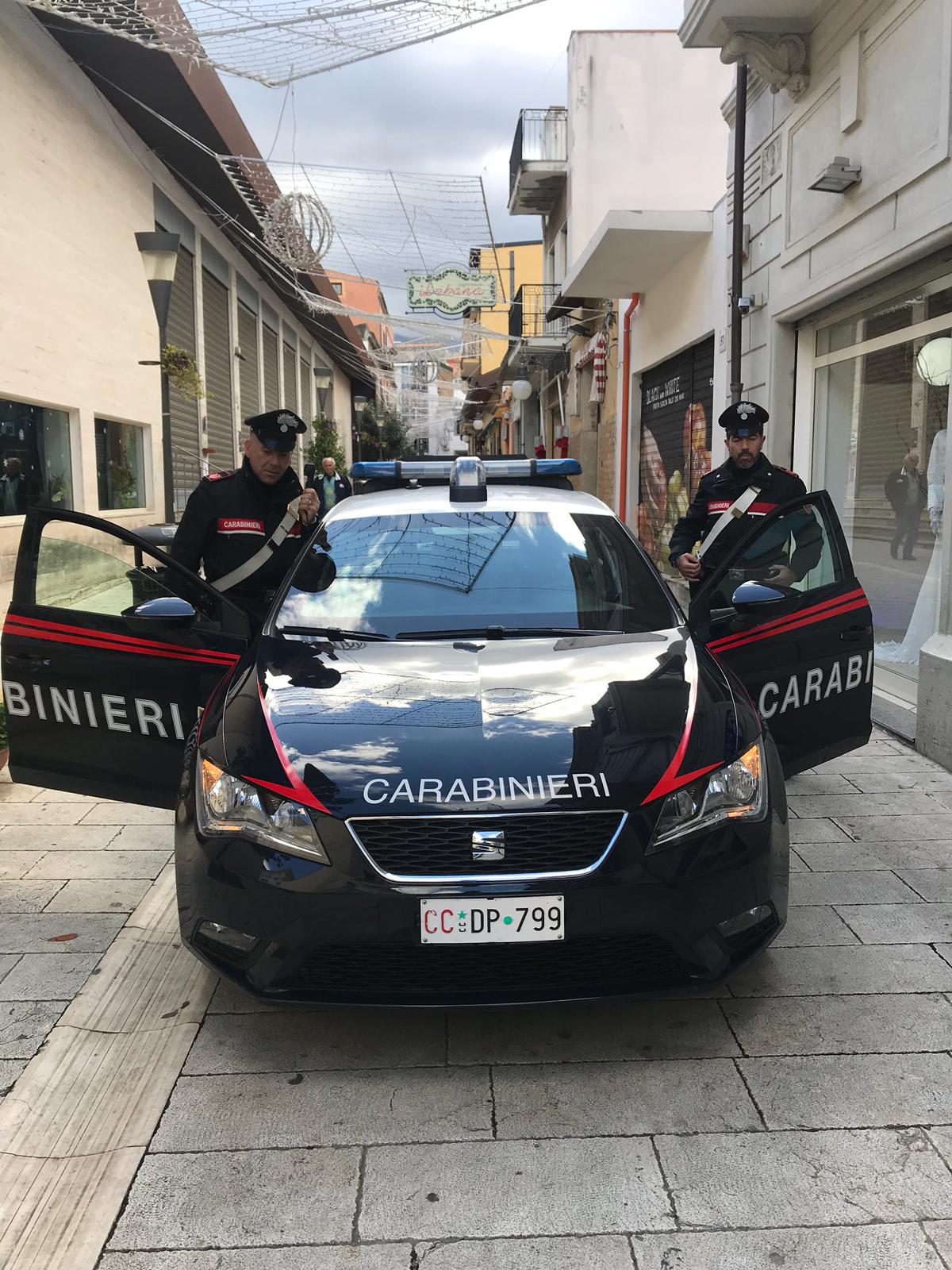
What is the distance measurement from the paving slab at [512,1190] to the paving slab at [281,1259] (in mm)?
48

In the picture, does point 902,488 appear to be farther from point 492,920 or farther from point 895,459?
point 492,920

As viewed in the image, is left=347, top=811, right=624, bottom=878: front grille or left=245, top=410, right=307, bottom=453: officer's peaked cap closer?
left=347, top=811, right=624, bottom=878: front grille

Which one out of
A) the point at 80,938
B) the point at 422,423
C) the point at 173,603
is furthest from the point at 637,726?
the point at 422,423

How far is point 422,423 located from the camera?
94500 millimetres

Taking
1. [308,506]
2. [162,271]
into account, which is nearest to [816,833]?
[308,506]

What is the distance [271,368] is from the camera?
24.2m

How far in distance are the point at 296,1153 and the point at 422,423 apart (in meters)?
94.6

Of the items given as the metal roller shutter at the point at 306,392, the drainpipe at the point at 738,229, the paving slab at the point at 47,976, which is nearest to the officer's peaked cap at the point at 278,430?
the paving slab at the point at 47,976

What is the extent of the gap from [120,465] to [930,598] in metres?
9.57

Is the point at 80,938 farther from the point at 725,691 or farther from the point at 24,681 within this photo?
the point at 725,691

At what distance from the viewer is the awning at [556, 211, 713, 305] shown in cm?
1080

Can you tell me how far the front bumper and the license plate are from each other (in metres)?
0.02

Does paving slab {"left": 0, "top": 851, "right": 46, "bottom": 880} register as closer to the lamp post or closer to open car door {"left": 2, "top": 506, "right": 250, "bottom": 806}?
open car door {"left": 2, "top": 506, "right": 250, "bottom": 806}

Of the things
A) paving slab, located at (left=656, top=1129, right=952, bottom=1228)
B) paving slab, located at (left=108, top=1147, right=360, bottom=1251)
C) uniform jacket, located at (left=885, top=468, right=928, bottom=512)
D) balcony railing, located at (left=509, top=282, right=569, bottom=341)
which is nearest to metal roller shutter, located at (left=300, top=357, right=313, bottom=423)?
balcony railing, located at (left=509, top=282, right=569, bottom=341)
